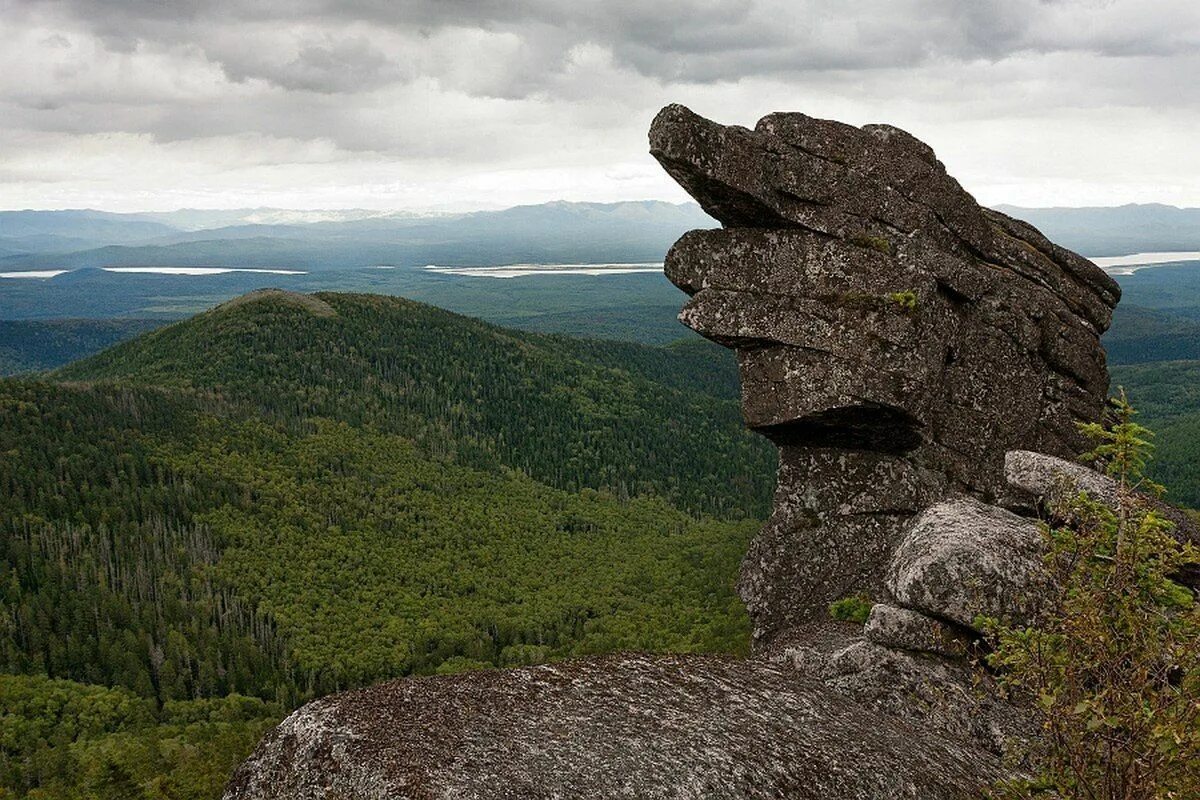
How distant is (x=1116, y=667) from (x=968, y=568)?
9.63 metres

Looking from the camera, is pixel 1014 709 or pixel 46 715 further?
pixel 46 715

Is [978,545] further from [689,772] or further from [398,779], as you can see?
Answer: [398,779]

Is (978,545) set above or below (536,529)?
above

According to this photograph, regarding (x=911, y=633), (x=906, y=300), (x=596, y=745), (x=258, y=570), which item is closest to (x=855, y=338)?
(x=906, y=300)

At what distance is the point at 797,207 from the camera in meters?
38.3

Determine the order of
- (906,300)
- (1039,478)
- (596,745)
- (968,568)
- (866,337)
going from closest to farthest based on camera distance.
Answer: (596,745) → (968,568) → (1039,478) → (906,300) → (866,337)

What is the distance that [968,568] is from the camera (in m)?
19.3

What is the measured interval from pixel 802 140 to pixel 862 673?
26736 millimetres

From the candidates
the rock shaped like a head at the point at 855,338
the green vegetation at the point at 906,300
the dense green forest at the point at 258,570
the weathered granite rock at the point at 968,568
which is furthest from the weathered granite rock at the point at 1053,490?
the dense green forest at the point at 258,570

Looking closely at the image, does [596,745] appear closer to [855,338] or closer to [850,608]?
[850,608]

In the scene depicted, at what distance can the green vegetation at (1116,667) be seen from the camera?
9.70m

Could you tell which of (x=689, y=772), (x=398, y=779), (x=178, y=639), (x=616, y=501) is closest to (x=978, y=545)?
(x=689, y=772)

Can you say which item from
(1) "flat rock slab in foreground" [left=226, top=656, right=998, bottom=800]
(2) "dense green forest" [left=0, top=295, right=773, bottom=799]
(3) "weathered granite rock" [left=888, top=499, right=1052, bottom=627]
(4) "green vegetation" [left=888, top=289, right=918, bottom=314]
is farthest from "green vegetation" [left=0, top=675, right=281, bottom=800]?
(4) "green vegetation" [left=888, top=289, right=918, bottom=314]

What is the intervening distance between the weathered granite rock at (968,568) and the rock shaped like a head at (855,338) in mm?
15258
